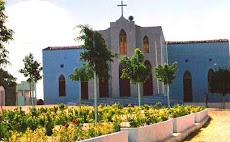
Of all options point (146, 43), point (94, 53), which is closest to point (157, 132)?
point (94, 53)

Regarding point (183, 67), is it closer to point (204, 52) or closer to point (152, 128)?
point (204, 52)

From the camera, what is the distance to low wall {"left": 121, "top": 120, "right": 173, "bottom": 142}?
1269cm

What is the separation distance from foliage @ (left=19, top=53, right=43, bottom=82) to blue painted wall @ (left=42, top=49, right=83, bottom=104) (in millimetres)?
14231

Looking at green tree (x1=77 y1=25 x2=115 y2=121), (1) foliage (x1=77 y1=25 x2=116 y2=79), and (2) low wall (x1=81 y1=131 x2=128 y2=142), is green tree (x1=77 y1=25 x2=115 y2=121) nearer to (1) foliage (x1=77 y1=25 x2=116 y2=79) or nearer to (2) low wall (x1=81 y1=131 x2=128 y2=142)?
(1) foliage (x1=77 y1=25 x2=116 y2=79)

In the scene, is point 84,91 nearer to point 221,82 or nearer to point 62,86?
point 62,86

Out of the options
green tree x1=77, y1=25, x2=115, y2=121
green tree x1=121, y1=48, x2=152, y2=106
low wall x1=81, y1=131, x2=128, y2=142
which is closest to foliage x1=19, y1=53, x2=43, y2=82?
green tree x1=121, y1=48, x2=152, y2=106

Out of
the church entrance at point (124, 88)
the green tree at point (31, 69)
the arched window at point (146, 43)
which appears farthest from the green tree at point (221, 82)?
the green tree at point (31, 69)

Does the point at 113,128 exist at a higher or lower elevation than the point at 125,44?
lower

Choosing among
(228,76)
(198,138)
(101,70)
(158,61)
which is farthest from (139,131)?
(228,76)

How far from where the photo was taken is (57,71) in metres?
49.0

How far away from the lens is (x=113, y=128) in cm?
1289

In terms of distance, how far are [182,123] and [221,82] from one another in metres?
27.9

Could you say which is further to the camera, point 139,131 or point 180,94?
point 180,94

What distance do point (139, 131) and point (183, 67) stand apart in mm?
39293
